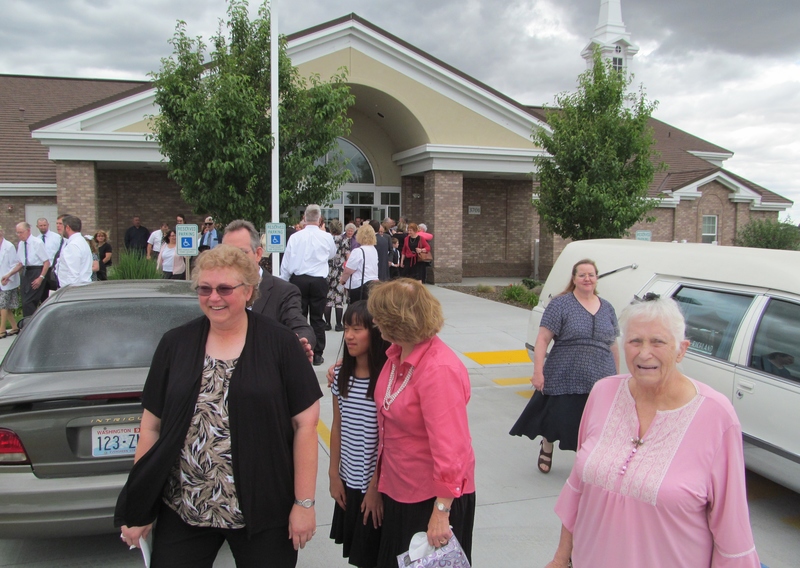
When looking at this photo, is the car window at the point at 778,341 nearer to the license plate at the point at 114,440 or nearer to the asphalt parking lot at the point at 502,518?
the asphalt parking lot at the point at 502,518

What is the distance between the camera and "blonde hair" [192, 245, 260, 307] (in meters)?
2.48

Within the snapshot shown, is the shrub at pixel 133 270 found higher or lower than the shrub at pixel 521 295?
higher

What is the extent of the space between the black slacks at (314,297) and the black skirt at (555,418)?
4.15 meters

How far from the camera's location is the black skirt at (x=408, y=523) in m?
2.64

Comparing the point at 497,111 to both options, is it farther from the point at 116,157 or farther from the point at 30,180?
the point at 30,180

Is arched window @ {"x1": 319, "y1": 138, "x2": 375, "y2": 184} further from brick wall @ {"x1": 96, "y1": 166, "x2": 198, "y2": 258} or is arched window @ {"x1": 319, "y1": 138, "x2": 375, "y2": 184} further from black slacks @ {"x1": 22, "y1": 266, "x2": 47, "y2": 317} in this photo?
black slacks @ {"x1": 22, "y1": 266, "x2": 47, "y2": 317}

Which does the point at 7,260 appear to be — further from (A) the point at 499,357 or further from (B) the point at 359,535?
(B) the point at 359,535

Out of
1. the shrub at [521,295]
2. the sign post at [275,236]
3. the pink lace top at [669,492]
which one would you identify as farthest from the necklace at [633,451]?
the shrub at [521,295]

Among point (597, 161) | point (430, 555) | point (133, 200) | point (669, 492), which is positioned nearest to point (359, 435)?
point (430, 555)

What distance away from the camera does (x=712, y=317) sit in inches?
195

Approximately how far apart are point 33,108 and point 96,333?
73.4ft

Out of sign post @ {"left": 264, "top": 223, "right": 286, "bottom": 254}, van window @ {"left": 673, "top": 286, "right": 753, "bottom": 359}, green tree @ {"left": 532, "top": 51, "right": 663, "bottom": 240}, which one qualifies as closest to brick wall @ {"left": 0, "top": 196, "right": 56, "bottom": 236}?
sign post @ {"left": 264, "top": 223, "right": 286, "bottom": 254}

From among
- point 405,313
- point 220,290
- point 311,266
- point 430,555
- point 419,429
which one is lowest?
point 430,555

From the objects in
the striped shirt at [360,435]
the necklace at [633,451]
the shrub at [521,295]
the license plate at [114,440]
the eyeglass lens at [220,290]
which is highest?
the eyeglass lens at [220,290]
